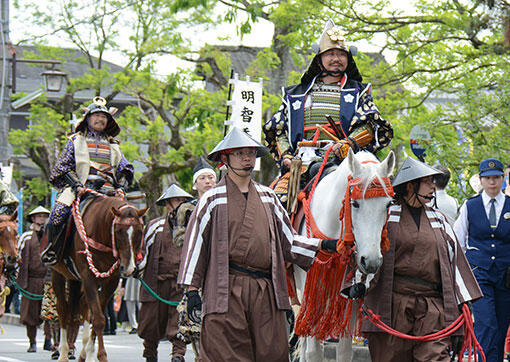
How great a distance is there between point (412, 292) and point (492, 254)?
3345 mm

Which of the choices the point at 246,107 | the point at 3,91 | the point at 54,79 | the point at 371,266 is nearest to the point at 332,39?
the point at 371,266

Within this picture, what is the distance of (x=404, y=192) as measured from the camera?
7.59m

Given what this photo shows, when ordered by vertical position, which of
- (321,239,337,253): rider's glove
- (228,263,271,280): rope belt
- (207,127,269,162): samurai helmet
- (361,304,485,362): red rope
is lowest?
(361,304,485,362): red rope

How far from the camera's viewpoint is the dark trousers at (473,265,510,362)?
1013cm

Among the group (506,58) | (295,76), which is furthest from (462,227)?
(295,76)

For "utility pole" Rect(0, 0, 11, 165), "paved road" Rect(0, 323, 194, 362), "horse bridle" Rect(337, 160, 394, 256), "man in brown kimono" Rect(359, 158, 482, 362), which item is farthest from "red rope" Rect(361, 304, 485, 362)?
"utility pole" Rect(0, 0, 11, 165)

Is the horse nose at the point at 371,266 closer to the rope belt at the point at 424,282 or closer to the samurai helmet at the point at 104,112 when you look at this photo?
the rope belt at the point at 424,282

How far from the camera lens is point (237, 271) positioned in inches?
266

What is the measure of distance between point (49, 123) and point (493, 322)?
76.6ft

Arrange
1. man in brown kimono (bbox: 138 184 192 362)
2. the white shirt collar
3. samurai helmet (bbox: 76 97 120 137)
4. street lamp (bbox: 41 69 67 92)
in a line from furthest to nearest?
street lamp (bbox: 41 69 67 92) < samurai helmet (bbox: 76 97 120 137) < man in brown kimono (bbox: 138 184 192 362) < the white shirt collar

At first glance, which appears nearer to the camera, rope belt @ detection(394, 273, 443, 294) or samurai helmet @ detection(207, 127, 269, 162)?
samurai helmet @ detection(207, 127, 269, 162)

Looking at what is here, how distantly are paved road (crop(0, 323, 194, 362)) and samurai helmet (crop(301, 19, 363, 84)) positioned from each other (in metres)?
5.96

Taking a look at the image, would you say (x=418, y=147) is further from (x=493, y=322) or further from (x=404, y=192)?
(x=404, y=192)

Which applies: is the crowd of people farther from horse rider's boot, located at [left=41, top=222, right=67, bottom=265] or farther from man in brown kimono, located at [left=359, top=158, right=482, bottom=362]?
horse rider's boot, located at [left=41, top=222, right=67, bottom=265]
